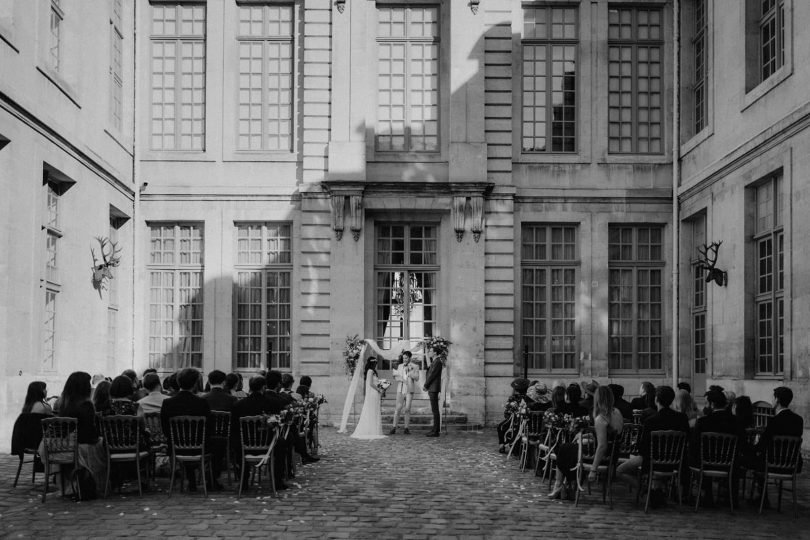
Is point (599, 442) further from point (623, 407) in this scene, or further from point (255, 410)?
point (255, 410)

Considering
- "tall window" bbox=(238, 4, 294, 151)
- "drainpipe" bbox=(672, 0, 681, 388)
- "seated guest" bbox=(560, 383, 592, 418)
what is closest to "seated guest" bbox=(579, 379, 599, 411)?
"seated guest" bbox=(560, 383, 592, 418)

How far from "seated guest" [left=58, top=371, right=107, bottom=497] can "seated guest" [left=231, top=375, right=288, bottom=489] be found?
142 centimetres

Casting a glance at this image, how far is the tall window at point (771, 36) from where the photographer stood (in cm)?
1492

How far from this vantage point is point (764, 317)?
607 inches

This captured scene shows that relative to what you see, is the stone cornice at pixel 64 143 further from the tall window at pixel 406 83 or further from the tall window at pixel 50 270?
the tall window at pixel 406 83

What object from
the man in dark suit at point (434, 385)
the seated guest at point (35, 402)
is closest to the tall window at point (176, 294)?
the man in dark suit at point (434, 385)

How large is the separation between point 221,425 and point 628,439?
14.4ft

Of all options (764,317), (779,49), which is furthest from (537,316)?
(779,49)

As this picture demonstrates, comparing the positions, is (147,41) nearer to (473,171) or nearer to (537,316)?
(473,171)

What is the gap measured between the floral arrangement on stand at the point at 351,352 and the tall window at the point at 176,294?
321 centimetres

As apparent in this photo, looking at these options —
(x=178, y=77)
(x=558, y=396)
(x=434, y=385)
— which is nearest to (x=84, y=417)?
(x=558, y=396)

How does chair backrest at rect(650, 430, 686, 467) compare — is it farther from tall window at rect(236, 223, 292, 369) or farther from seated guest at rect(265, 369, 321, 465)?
tall window at rect(236, 223, 292, 369)

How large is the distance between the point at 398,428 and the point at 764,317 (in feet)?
22.7

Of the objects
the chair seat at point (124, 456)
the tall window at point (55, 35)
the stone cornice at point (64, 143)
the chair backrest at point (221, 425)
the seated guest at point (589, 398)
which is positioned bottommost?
the chair seat at point (124, 456)
